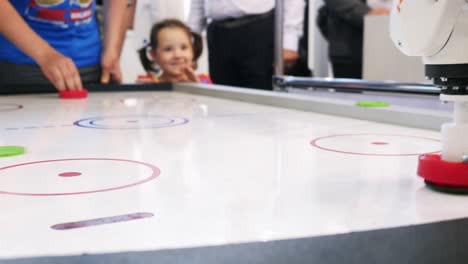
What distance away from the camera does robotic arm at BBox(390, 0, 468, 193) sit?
424mm

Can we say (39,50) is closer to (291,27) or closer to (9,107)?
(9,107)

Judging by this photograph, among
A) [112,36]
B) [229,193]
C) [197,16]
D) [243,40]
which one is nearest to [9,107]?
[112,36]

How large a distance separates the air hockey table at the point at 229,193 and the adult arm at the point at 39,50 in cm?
54

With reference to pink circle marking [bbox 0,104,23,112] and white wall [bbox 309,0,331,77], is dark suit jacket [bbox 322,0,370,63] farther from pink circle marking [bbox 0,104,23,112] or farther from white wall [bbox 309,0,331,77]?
pink circle marking [bbox 0,104,23,112]

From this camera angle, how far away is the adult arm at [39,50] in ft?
4.94

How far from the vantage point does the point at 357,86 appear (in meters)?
1.50

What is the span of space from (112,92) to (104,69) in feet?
0.54

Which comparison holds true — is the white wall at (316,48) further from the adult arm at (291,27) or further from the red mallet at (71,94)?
the red mallet at (71,94)

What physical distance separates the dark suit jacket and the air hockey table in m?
2.15

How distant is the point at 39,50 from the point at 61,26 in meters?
0.23

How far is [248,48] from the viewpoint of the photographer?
251 centimetres

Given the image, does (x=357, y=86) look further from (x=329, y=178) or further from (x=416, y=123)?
(x=329, y=178)

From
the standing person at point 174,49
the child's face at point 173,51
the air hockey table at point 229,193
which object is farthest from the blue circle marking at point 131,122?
the child's face at point 173,51

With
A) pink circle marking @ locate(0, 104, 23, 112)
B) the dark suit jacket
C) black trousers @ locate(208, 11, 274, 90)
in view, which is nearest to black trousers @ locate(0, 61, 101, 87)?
pink circle marking @ locate(0, 104, 23, 112)
